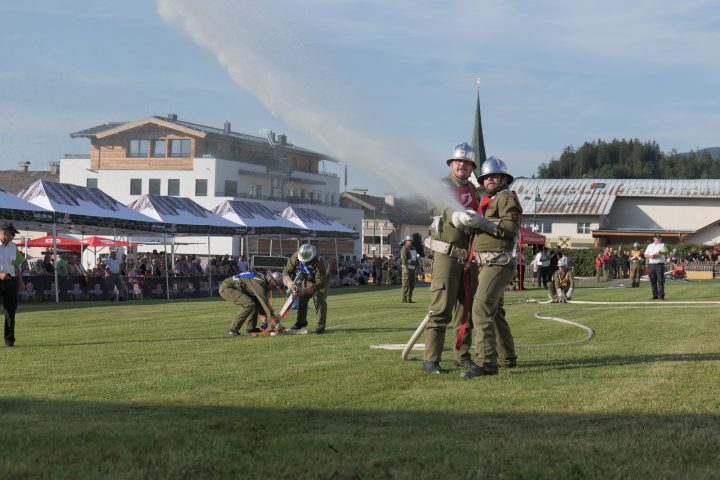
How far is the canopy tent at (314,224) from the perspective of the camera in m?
56.2

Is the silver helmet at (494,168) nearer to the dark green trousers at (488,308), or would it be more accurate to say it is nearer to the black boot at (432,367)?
the dark green trousers at (488,308)

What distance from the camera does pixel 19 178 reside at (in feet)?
339

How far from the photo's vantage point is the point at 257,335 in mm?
18125

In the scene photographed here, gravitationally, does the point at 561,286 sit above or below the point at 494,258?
below

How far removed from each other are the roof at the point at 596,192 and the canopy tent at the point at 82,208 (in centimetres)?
7230

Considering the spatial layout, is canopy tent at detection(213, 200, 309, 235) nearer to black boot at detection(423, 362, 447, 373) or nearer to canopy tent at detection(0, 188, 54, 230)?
canopy tent at detection(0, 188, 54, 230)

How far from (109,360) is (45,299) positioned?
23883 mm

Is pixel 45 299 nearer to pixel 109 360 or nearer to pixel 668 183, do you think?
pixel 109 360

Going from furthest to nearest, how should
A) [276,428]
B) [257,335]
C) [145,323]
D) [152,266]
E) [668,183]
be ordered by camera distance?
[668,183]
[152,266]
[145,323]
[257,335]
[276,428]

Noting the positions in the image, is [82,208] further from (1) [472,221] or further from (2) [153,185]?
(2) [153,185]

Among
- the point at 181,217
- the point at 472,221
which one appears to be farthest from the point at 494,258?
the point at 181,217

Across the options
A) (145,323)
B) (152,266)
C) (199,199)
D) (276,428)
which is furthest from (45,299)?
(199,199)

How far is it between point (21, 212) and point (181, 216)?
12644mm

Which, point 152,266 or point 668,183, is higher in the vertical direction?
point 668,183
